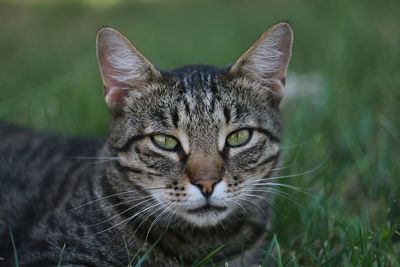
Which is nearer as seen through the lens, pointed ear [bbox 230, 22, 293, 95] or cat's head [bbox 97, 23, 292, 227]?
cat's head [bbox 97, 23, 292, 227]

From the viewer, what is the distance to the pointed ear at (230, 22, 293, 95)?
2.84 metres

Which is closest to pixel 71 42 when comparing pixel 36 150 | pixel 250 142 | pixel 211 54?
pixel 211 54

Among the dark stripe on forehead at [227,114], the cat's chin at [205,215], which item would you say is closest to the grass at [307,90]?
the cat's chin at [205,215]

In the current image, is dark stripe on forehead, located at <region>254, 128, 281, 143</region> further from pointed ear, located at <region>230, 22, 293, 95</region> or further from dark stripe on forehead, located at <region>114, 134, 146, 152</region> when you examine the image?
dark stripe on forehead, located at <region>114, 134, 146, 152</region>

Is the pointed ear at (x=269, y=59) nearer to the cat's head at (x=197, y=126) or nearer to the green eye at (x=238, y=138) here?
the cat's head at (x=197, y=126)

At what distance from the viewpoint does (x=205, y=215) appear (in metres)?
2.64

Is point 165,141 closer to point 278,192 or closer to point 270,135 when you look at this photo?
point 270,135

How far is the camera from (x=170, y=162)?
2650mm

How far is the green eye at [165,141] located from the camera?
2688 millimetres

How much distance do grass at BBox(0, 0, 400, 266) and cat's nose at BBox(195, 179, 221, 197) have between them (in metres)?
0.32

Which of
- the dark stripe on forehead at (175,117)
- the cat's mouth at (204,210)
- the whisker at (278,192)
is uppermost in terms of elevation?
the dark stripe on forehead at (175,117)

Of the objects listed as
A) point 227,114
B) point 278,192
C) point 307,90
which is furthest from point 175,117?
point 307,90

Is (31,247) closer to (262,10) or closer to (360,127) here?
(360,127)

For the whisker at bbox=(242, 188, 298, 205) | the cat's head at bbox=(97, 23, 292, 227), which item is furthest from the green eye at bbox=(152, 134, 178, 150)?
the whisker at bbox=(242, 188, 298, 205)
